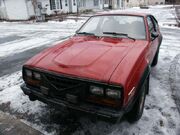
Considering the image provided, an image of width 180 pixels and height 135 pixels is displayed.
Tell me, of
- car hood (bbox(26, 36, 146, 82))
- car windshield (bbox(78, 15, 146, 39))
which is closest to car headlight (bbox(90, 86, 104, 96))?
car hood (bbox(26, 36, 146, 82))

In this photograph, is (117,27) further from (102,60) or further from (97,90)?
(97,90)

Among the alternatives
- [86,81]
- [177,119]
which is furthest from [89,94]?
[177,119]

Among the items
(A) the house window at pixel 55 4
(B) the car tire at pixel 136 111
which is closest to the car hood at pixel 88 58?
(B) the car tire at pixel 136 111

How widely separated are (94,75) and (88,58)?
44 centimetres

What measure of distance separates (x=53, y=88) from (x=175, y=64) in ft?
14.4

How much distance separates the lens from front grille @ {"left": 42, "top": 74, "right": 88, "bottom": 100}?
262cm

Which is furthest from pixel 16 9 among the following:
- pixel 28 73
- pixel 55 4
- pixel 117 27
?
pixel 28 73

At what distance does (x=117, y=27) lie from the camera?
3986 millimetres

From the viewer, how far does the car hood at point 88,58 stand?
264 cm

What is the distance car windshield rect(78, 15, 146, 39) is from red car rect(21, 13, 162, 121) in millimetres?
123

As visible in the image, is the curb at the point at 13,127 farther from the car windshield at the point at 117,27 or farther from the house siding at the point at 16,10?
the house siding at the point at 16,10

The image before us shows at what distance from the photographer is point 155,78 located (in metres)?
4.99

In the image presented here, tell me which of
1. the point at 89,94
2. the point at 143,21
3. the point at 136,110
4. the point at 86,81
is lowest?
the point at 136,110

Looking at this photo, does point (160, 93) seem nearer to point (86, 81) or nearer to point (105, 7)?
point (86, 81)
